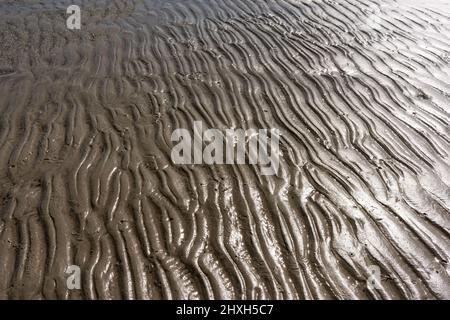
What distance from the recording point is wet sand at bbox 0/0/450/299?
3805 millimetres

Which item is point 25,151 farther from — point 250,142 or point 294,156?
point 294,156

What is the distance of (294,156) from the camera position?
5.18 metres

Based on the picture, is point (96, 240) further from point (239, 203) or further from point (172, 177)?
point (239, 203)

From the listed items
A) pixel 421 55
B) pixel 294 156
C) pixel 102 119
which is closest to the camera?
pixel 294 156

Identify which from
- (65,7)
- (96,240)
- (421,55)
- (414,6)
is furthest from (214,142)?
(414,6)

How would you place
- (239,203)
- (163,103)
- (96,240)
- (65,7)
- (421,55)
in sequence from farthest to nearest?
1. (65,7)
2. (421,55)
3. (163,103)
4. (239,203)
5. (96,240)

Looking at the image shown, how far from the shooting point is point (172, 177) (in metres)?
4.80

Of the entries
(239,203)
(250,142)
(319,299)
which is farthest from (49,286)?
(250,142)

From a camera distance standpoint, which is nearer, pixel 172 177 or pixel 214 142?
pixel 172 177

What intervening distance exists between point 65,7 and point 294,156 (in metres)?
7.86

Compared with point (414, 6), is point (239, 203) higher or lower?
lower

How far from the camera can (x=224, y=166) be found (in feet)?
Answer: 16.4

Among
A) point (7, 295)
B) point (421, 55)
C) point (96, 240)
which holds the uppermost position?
point (421, 55)

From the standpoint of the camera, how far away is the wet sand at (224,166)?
3.80 m
